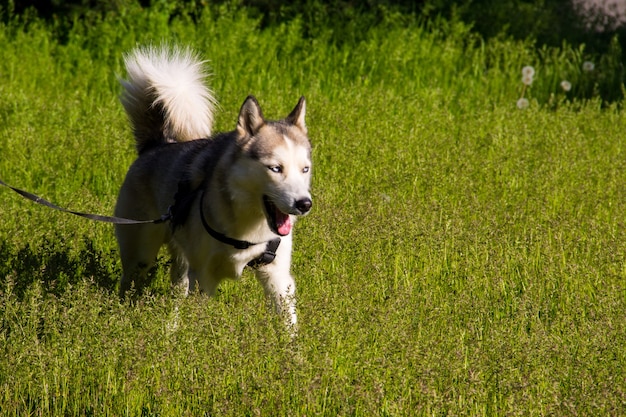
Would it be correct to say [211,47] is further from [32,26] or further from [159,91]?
[159,91]

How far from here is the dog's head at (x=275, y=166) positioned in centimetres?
466

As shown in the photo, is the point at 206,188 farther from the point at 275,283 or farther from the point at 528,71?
the point at 528,71

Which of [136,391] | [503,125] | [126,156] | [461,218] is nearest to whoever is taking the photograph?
[136,391]

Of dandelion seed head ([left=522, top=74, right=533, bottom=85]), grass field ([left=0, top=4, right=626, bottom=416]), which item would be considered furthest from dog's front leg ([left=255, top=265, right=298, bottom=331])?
dandelion seed head ([left=522, top=74, right=533, bottom=85])

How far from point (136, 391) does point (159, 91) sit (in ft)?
7.22

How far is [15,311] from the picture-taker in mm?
4441

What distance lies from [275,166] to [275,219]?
27 cm

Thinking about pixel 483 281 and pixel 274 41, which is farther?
pixel 274 41

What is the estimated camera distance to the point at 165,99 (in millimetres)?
5578

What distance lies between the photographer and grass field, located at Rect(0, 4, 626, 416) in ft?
12.8

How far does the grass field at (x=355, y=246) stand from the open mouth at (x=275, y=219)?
1.24ft

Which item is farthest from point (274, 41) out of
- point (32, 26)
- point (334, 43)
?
point (32, 26)

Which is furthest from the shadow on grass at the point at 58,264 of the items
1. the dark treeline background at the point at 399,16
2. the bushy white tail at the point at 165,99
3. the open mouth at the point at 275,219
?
the dark treeline background at the point at 399,16

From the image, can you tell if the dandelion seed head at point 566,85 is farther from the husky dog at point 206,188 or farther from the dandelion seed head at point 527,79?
the husky dog at point 206,188
